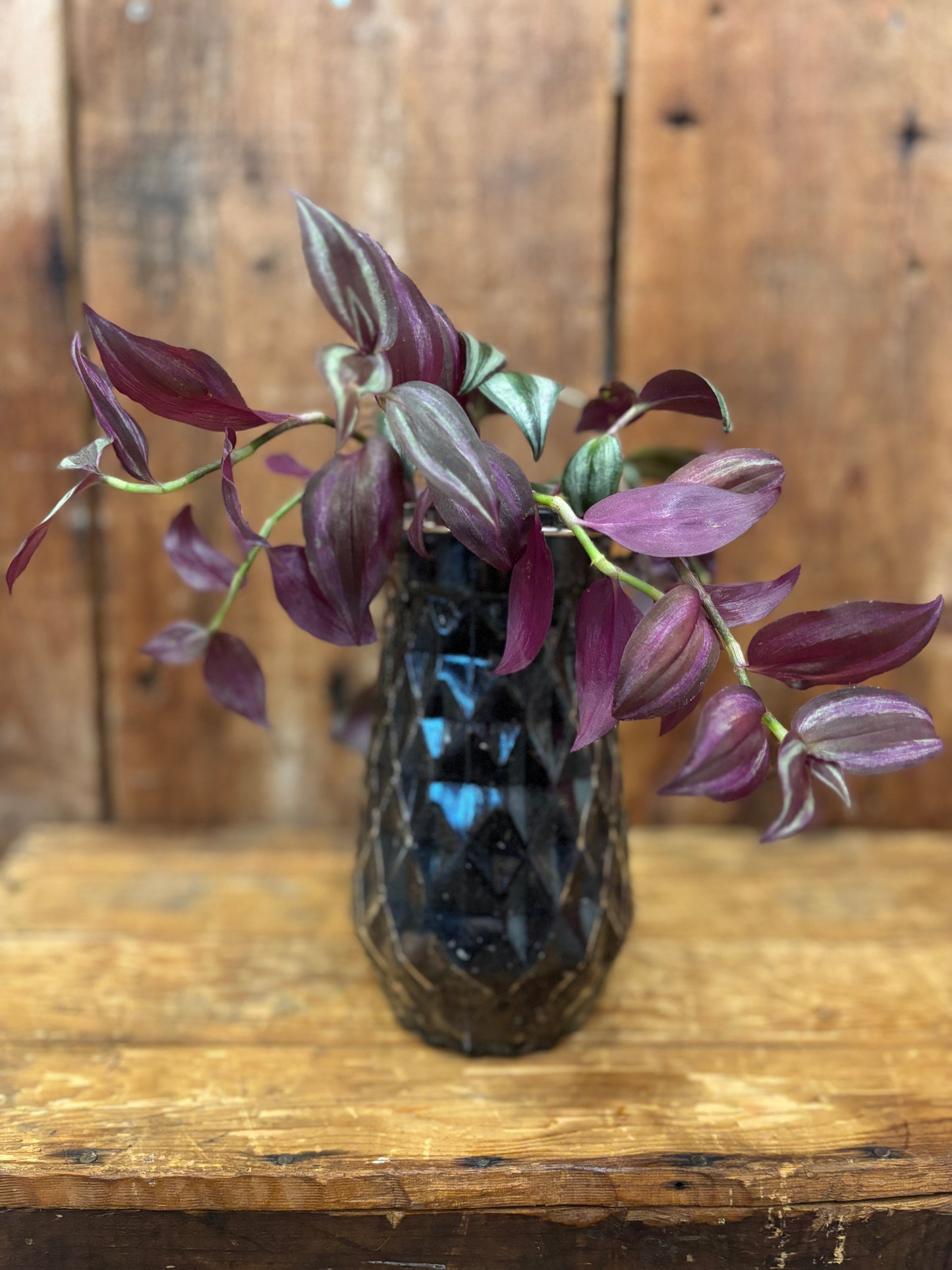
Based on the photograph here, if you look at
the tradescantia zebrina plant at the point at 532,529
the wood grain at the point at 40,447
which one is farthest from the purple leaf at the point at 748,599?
the wood grain at the point at 40,447

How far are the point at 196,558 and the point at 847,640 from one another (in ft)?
1.23

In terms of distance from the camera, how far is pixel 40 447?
0.86m

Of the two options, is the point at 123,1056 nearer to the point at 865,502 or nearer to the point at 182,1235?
the point at 182,1235

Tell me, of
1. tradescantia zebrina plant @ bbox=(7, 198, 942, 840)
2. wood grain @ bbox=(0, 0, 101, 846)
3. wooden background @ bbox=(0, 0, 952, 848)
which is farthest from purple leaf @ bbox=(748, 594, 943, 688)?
wood grain @ bbox=(0, 0, 101, 846)

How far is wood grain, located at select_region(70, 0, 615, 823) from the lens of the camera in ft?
2.62

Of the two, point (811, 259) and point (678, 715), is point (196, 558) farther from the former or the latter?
point (811, 259)

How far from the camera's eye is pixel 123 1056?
0.59 m

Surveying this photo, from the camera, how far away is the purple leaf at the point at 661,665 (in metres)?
0.41

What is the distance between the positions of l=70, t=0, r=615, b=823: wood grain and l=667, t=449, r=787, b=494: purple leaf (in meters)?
0.41

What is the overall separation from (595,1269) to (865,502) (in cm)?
67

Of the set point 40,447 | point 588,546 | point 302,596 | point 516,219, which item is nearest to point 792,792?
point 588,546

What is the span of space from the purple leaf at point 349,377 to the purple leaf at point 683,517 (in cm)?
12

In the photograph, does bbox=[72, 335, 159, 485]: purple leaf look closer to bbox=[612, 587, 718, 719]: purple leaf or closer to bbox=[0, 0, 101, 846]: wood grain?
bbox=[612, 587, 718, 719]: purple leaf

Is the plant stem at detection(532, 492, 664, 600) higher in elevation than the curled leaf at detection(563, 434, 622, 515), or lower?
lower
